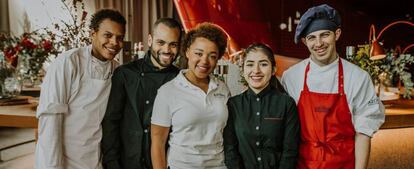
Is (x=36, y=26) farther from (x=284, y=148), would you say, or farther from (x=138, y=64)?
(x=284, y=148)

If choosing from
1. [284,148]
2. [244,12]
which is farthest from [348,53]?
[244,12]

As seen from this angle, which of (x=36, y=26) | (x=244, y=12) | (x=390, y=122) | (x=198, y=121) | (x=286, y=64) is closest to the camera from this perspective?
(x=198, y=121)

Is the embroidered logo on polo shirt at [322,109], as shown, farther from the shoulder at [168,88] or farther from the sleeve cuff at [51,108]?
the sleeve cuff at [51,108]

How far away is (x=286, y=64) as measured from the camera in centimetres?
457

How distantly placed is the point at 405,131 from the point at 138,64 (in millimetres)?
2040

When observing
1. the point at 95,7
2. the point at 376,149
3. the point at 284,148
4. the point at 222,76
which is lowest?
the point at 376,149

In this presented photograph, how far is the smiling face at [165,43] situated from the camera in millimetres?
1889

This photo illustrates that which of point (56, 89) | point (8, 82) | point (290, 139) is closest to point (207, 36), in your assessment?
point (290, 139)

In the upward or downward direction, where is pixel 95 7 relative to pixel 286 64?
upward

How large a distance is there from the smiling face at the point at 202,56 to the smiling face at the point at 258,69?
0.16 m

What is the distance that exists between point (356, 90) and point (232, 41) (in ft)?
14.2

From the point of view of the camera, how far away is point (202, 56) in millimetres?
1792

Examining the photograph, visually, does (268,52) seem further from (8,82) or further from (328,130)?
(8,82)

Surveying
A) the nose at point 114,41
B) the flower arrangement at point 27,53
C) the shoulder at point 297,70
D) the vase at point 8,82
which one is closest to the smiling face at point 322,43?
the shoulder at point 297,70
